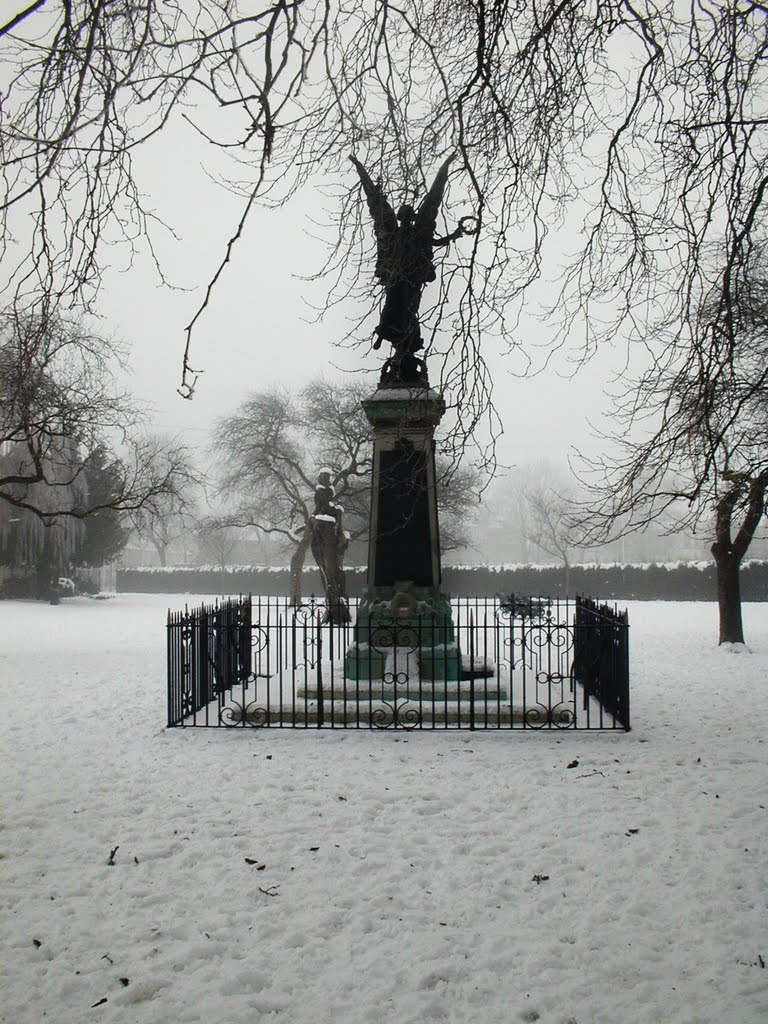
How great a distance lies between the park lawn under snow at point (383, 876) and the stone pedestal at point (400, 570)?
53.0 inches

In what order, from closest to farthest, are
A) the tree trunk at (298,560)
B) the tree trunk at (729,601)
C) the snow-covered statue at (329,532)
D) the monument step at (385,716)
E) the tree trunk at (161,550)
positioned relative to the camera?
the monument step at (385,716), the tree trunk at (729,601), the snow-covered statue at (329,532), the tree trunk at (298,560), the tree trunk at (161,550)

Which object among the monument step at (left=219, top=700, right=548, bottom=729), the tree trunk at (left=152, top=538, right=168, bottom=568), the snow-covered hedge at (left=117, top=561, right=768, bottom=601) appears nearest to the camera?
the monument step at (left=219, top=700, right=548, bottom=729)

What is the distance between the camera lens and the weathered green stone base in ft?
28.7

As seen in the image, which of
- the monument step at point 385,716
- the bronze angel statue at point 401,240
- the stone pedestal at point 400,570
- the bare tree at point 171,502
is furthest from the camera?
the bare tree at point 171,502

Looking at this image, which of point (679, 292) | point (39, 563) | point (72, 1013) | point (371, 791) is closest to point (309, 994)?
point (72, 1013)

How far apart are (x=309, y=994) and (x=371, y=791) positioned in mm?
2597

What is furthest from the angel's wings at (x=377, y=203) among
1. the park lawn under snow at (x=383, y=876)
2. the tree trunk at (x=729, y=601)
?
the tree trunk at (x=729, y=601)

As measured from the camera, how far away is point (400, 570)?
30.1ft

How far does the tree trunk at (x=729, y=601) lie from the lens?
15016mm

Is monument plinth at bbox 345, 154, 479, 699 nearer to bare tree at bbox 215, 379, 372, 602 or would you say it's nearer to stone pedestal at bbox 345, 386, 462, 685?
stone pedestal at bbox 345, 386, 462, 685

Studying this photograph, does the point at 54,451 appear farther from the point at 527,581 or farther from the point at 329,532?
the point at 527,581

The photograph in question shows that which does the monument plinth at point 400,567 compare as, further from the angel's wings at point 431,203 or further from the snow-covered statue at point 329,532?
the snow-covered statue at point 329,532

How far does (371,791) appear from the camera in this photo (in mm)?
5758

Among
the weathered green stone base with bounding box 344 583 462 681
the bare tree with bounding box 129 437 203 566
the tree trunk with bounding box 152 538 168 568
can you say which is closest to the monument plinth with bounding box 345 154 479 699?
the weathered green stone base with bounding box 344 583 462 681
